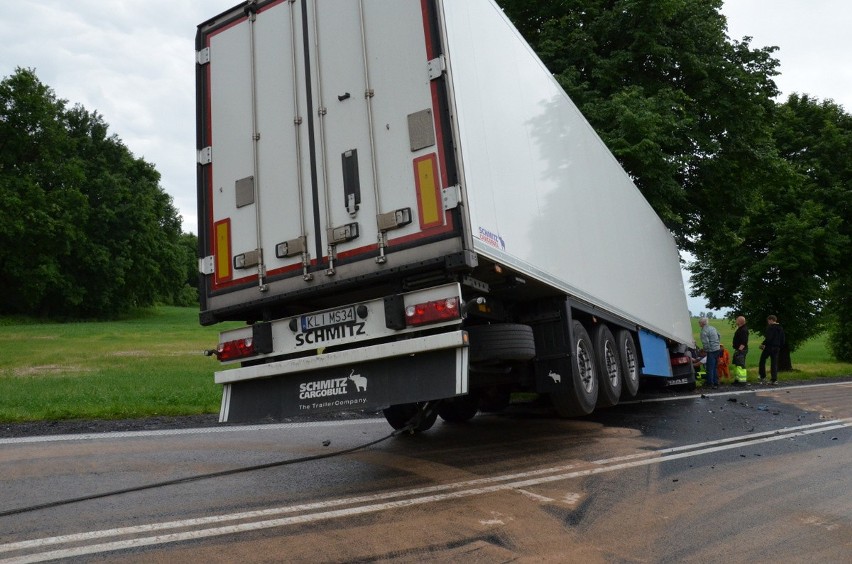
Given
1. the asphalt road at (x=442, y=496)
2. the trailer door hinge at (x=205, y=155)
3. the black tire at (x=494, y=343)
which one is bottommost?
the asphalt road at (x=442, y=496)

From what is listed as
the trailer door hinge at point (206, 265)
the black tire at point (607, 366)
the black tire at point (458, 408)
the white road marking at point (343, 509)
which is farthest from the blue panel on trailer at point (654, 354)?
the trailer door hinge at point (206, 265)

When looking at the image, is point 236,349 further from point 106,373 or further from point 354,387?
point 106,373

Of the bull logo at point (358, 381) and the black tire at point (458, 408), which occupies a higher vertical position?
the bull logo at point (358, 381)

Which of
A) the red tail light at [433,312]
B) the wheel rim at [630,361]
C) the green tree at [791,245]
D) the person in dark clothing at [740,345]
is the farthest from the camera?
the green tree at [791,245]

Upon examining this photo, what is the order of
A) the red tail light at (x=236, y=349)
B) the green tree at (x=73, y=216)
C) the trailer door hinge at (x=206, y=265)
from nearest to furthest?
the red tail light at (x=236, y=349)
the trailer door hinge at (x=206, y=265)
the green tree at (x=73, y=216)

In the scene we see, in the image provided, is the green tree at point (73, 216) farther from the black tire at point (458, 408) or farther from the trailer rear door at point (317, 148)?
the trailer rear door at point (317, 148)

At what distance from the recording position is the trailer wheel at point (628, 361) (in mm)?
9000

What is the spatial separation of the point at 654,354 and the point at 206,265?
760 centimetres

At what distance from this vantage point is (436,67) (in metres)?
5.37

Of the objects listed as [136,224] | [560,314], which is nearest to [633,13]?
[560,314]

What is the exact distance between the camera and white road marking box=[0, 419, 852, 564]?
3.67 meters

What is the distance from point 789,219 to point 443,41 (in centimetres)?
1952

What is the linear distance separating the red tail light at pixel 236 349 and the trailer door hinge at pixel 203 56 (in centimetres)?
274

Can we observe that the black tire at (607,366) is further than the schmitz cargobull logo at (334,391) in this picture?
Yes
